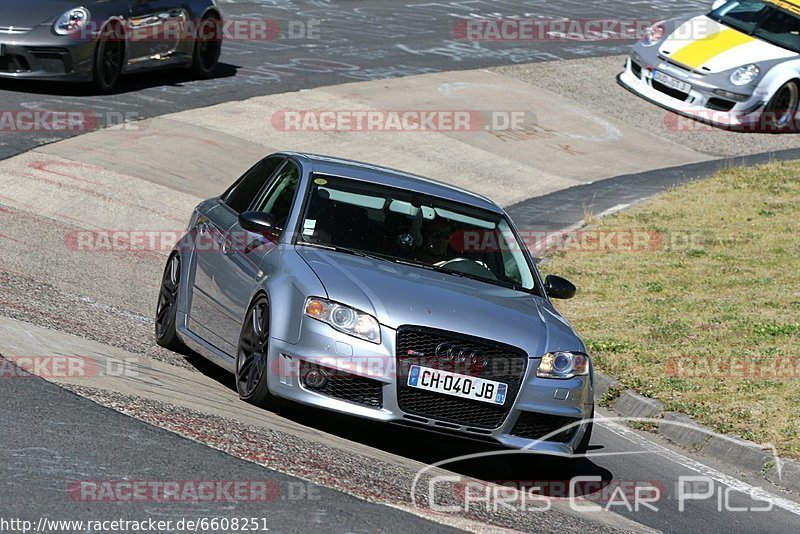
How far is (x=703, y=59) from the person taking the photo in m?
23.4

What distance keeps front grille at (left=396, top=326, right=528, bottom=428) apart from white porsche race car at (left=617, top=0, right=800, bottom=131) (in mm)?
16376

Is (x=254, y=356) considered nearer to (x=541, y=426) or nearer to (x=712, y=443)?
(x=541, y=426)

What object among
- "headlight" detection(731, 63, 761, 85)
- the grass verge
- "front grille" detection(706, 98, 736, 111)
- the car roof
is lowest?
the grass verge

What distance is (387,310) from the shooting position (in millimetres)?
7781

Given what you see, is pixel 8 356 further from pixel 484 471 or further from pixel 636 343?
pixel 636 343

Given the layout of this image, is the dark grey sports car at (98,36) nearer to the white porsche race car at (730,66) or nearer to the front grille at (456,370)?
the white porsche race car at (730,66)

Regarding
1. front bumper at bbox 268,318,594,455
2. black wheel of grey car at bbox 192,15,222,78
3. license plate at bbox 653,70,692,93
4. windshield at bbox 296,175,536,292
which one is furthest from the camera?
license plate at bbox 653,70,692,93

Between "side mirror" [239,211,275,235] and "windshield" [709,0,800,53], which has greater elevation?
"side mirror" [239,211,275,235]

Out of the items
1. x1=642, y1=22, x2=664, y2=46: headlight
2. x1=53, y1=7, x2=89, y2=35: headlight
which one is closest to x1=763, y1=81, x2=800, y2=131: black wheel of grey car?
x1=642, y1=22, x2=664, y2=46: headlight

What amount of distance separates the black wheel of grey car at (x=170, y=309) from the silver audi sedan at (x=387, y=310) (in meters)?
0.14

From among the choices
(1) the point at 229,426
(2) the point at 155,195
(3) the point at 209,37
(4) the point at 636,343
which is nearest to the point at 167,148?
(2) the point at 155,195

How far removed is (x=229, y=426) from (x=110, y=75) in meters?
13.4

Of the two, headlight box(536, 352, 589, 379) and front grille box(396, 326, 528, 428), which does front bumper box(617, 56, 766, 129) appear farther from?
front grille box(396, 326, 528, 428)

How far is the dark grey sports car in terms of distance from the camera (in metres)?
18.1
